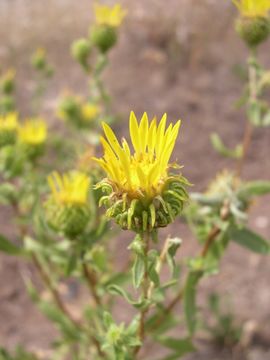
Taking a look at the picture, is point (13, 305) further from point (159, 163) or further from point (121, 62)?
point (121, 62)

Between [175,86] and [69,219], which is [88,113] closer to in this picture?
[69,219]

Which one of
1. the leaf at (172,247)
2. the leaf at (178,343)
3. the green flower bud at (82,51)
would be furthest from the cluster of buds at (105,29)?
the leaf at (172,247)

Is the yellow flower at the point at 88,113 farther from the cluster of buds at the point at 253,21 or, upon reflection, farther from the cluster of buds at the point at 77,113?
the cluster of buds at the point at 253,21

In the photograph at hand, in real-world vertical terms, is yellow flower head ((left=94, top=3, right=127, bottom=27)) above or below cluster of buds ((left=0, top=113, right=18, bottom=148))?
above

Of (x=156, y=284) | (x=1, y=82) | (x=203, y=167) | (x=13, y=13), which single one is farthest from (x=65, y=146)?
(x=13, y=13)

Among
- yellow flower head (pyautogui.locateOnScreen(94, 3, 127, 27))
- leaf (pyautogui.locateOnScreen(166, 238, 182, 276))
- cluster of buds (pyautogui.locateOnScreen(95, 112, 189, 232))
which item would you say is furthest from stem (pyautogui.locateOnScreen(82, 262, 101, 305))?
yellow flower head (pyautogui.locateOnScreen(94, 3, 127, 27))

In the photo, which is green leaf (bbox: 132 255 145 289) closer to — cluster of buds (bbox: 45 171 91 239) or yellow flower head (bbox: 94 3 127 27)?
cluster of buds (bbox: 45 171 91 239)

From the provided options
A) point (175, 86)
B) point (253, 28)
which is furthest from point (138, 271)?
point (175, 86)
